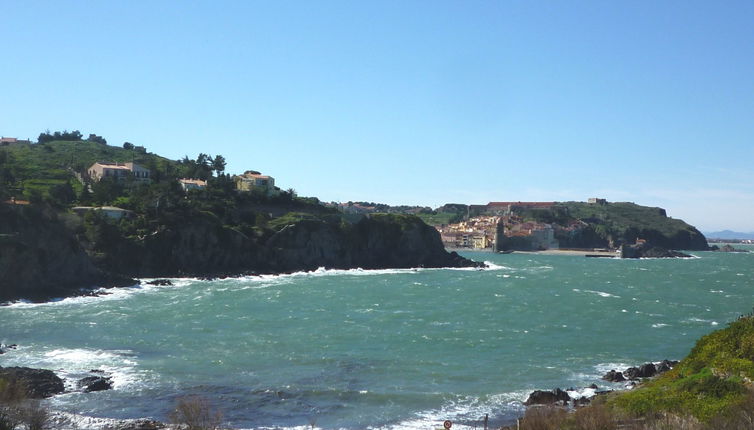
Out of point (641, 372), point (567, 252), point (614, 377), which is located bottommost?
point (614, 377)

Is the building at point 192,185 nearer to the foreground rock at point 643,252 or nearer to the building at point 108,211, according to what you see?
the building at point 108,211

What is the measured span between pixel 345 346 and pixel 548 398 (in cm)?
1490

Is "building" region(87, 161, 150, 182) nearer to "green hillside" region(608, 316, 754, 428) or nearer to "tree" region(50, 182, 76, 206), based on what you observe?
"tree" region(50, 182, 76, 206)

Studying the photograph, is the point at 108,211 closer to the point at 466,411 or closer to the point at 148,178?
the point at 148,178

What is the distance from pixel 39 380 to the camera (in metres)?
27.1

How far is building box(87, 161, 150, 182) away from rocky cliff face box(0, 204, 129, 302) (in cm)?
4553

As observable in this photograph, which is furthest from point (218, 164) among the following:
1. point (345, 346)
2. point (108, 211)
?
point (345, 346)

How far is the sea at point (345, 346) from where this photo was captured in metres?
26.0

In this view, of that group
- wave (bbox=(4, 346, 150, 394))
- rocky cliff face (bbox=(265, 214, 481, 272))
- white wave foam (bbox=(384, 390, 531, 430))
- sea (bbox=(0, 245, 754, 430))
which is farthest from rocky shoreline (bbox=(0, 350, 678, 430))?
rocky cliff face (bbox=(265, 214, 481, 272))

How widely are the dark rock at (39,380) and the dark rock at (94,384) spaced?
0.83 metres

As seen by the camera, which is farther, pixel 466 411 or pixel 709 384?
pixel 466 411

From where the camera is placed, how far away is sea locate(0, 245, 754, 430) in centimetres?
2597

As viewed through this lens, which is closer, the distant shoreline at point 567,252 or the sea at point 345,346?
the sea at point 345,346

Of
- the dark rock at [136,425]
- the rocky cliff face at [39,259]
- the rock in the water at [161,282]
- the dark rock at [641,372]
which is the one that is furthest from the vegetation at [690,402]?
Answer: the rock in the water at [161,282]
